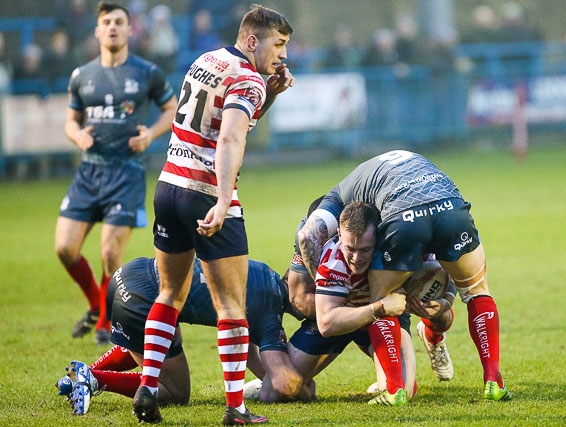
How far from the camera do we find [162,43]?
22000mm

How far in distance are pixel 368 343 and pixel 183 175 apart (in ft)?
5.96

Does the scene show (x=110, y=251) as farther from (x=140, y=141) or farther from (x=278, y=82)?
(x=278, y=82)

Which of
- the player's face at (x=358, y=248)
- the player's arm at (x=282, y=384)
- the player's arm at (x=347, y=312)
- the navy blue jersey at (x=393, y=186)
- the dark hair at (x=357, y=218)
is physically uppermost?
the navy blue jersey at (x=393, y=186)

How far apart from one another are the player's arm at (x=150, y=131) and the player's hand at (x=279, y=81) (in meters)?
3.01

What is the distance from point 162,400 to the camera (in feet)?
20.5

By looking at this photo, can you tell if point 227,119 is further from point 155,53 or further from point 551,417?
point 155,53

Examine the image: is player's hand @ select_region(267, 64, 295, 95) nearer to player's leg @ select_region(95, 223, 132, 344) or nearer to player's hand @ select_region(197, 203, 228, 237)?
player's hand @ select_region(197, 203, 228, 237)

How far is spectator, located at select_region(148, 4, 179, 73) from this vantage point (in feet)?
70.7

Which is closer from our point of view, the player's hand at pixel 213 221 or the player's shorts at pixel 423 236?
the player's hand at pixel 213 221

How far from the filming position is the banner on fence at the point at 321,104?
22.5 m

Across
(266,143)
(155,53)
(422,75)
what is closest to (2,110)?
(155,53)

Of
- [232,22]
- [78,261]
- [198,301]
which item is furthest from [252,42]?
[232,22]

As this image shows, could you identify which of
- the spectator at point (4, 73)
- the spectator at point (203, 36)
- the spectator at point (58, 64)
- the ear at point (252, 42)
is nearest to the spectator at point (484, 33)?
the spectator at point (203, 36)

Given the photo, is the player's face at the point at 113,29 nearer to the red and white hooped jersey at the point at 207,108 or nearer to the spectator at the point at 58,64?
the red and white hooped jersey at the point at 207,108
